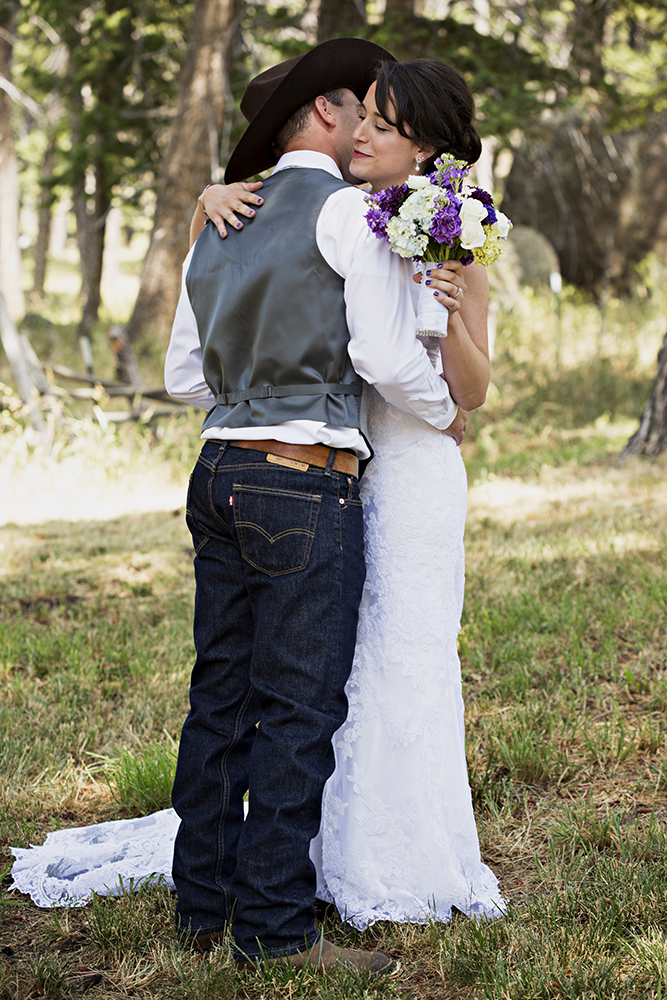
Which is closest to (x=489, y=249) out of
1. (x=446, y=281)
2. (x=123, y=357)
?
(x=446, y=281)

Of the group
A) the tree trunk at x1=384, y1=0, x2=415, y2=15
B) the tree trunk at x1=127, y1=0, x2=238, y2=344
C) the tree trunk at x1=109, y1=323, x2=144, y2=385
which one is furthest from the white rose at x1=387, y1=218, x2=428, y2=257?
the tree trunk at x1=127, y1=0, x2=238, y2=344

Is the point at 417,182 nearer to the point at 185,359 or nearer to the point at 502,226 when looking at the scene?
the point at 502,226

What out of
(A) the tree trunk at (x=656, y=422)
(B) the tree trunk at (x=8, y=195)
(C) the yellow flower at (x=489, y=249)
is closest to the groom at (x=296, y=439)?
(C) the yellow flower at (x=489, y=249)

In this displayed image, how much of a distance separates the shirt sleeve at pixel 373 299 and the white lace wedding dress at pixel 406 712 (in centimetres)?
33

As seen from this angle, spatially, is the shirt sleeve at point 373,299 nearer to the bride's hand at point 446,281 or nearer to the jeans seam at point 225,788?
the bride's hand at point 446,281

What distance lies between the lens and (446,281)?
225 centimetres

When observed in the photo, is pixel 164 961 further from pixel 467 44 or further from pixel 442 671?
pixel 467 44

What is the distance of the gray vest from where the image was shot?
Result: 90.3 inches

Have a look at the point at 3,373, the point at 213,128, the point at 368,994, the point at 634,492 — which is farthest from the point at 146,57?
A: the point at 368,994

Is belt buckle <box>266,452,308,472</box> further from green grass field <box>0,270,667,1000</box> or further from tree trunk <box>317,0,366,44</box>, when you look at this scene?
tree trunk <box>317,0,366,44</box>

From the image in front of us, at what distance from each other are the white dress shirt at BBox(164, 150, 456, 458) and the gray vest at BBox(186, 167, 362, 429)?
3 centimetres

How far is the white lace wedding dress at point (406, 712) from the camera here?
262cm

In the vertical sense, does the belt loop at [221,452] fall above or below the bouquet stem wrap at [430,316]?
below

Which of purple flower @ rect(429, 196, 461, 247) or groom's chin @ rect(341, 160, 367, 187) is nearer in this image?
purple flower @ rect(429, 196, 461, 247)
